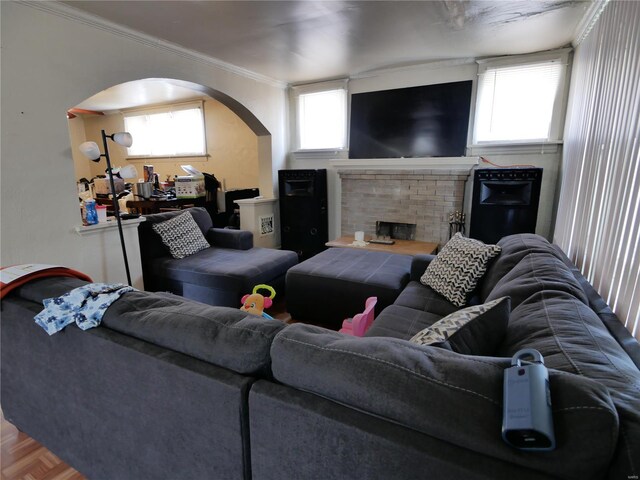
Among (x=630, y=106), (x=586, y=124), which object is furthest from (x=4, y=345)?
(x=586, y=124)

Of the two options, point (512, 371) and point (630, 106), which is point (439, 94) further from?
point (512, 371)

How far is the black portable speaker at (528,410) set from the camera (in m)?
0.57

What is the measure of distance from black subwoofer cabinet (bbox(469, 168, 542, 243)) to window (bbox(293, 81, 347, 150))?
1911 mm

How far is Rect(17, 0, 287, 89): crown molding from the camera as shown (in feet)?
7.59

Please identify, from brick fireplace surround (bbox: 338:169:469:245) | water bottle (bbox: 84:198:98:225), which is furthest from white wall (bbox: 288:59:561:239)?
water bottle (bbox: 84:198:98:225)

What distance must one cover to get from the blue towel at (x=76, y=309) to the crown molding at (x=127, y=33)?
224 cm

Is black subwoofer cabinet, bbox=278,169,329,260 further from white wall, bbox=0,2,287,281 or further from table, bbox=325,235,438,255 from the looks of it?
white wall, bbox=0,2,287,281

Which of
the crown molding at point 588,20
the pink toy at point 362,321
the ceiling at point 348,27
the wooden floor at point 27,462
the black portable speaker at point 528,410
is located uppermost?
the ceiling at point 348,27

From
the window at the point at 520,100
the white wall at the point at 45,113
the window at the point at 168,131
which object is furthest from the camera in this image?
the window at the point at 168,131

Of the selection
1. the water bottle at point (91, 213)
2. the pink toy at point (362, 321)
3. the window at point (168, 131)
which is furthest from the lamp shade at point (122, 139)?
the window at point (168, 131)

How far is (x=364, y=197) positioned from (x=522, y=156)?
1.82 meters

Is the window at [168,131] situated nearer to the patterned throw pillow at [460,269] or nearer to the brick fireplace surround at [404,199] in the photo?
the brick fireplace surround at [404,199]

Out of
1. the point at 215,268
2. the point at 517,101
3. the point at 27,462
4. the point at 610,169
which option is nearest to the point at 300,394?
the point at 27,462

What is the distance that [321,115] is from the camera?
15.2 ft
